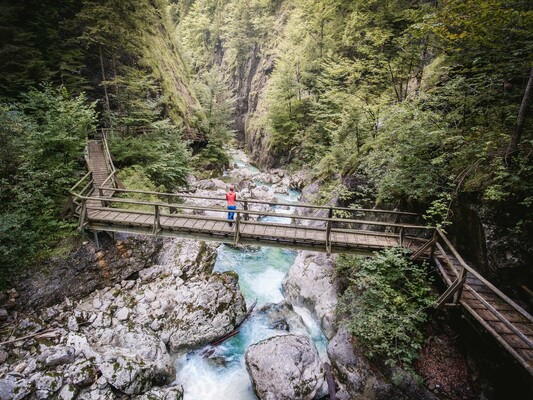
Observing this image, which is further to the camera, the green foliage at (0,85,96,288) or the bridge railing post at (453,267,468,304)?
the green foliage at (0,85,96,288)

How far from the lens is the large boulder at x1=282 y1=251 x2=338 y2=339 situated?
32.9ft

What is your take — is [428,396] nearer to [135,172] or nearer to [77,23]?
[135,172]

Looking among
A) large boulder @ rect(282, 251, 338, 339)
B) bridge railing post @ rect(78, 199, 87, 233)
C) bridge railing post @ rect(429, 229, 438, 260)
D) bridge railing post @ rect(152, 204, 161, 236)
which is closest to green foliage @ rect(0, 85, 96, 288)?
bridge railing post @ rect(78, 199, 87, 233)

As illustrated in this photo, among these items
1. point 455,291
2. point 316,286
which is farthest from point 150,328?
point 455,291

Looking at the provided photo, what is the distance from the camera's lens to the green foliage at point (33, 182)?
900cm

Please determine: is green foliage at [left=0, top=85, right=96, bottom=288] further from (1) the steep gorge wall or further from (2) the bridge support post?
(1) the steep gorge wall

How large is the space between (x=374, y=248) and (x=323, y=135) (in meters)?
14.9

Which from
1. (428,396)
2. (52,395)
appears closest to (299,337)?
(428,396)

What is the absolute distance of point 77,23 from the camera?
601 inches

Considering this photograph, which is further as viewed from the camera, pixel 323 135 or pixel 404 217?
pixel 323 135

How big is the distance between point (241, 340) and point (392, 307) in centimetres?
540

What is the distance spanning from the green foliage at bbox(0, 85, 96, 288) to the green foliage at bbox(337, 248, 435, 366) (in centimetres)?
1065

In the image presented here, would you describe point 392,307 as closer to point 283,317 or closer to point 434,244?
point 434,244

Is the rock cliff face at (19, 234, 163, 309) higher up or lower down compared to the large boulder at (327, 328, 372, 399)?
higher up
